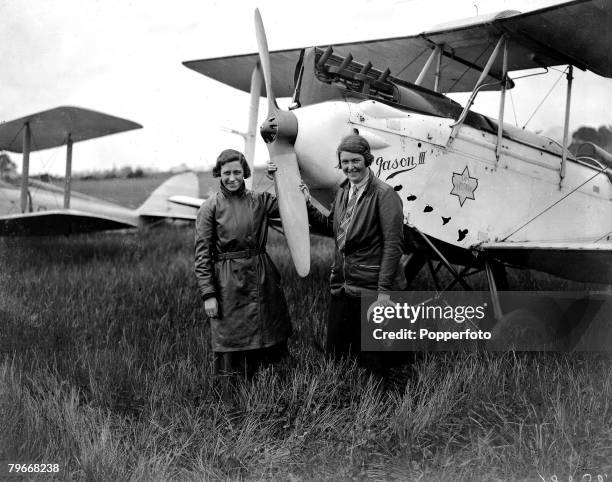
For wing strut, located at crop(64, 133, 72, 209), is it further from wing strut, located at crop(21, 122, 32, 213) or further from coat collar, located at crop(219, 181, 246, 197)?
coat collar, located at crop(219, 181, 246, 197)

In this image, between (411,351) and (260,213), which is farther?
(411,351)

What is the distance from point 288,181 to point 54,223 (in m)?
6.35

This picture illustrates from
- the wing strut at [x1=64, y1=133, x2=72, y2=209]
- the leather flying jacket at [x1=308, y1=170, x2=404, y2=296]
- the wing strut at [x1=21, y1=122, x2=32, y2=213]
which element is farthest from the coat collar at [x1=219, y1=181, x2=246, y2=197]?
the wing strut at [x1=64, y1=133, x2=72, y2=209]

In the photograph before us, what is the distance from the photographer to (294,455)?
2.54 metres

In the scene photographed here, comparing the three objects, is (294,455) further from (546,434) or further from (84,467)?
(546,434)

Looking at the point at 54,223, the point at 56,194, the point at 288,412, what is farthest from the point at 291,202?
the point at 56,194

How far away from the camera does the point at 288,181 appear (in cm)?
346

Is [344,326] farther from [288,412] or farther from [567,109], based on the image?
[567,109]

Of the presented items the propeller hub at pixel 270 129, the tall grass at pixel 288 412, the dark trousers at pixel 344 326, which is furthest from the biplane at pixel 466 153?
the tall grass at pixel 288 412

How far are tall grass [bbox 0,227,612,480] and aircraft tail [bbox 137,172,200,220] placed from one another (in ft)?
26.1

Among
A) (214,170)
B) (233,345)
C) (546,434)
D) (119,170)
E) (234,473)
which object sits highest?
(119,170)

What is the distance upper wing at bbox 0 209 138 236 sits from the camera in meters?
7.90

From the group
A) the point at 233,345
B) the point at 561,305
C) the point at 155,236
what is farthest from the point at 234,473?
the point at 155,236

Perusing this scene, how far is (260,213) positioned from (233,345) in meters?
0.79
